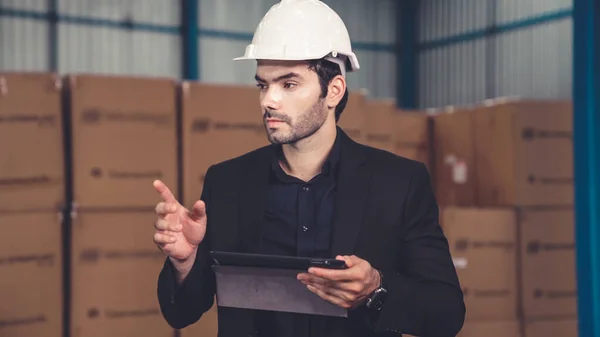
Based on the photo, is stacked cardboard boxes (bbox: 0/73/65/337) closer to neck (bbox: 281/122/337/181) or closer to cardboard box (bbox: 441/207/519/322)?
neck (bbox: 281/122/337/181)

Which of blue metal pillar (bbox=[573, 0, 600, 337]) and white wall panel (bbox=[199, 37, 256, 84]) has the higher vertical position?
white wall panel (bbox=[199, 37, 256, 84])

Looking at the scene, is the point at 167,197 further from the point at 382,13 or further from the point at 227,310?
the point at 382,13

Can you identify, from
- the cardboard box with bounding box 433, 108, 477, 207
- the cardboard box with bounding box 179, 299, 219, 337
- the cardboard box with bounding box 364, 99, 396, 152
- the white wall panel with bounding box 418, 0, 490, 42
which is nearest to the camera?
the cardboard box with bounding box 179, 299, 219, 337

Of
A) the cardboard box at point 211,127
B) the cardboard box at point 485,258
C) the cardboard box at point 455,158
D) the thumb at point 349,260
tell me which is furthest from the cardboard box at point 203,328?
the thumb at point 349,260

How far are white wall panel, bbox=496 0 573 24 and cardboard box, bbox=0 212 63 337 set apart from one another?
647 centimetres

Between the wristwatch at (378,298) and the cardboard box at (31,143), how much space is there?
2.13m

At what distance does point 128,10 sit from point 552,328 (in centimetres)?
622

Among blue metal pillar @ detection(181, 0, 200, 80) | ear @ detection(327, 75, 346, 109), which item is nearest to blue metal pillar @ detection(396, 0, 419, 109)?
blue metal pillar @ detection(181, 0, 200, 80)

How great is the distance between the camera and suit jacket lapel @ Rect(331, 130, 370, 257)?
1625 millimetres

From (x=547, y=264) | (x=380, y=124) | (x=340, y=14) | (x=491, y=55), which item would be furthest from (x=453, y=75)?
(x=547, y=264)

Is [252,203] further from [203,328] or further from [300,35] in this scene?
[203,328]

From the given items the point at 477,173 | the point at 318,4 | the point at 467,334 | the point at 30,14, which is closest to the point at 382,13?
the point at 30,14

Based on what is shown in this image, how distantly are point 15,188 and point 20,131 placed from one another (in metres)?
0.25

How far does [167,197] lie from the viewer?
60.1 inches
